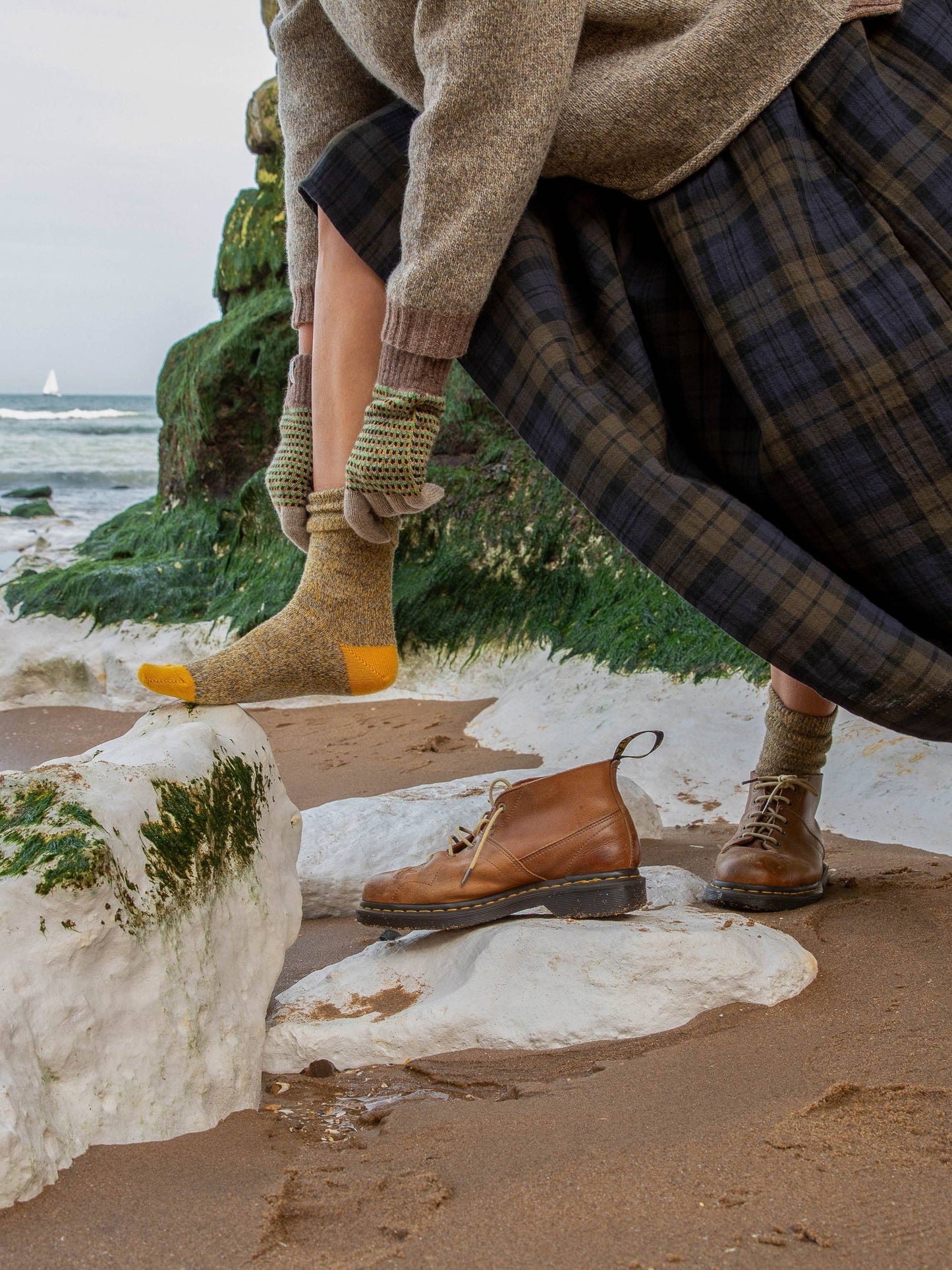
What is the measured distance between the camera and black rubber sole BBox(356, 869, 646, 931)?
6.22 feet

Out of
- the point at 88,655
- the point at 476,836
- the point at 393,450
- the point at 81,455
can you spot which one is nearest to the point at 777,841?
the point at 476,836

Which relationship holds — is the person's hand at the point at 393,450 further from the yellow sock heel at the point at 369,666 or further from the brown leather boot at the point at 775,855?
the brown leather boot at the point at 775,855

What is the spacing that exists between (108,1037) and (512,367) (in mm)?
1116

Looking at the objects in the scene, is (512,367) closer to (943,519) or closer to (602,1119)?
(943,519)

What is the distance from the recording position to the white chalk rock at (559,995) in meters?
1.66

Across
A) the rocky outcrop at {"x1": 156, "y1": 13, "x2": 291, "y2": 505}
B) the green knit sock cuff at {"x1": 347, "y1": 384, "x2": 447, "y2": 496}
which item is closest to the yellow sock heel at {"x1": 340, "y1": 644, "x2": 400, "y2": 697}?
the green knit sock cuff at {"x1": 347, "y1": 384, "x2": 447, "y2": 496}

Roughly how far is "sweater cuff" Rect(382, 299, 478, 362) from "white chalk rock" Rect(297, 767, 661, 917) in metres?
1.17

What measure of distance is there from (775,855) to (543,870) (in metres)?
0.54

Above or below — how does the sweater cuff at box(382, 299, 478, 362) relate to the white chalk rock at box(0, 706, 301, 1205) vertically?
above

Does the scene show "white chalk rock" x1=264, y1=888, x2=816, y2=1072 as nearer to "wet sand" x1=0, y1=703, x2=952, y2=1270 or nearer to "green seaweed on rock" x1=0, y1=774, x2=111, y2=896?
"wet sand" x1=0, y1=703, x2=952, y2=1270

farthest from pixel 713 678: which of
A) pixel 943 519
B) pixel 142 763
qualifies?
pixel 142 763

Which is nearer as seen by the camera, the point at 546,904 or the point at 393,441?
the point at 393,441

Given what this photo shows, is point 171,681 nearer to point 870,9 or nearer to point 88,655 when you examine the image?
point 870,9

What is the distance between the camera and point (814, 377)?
157 cm
